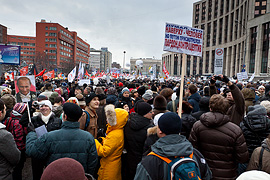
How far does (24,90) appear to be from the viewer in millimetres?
3996

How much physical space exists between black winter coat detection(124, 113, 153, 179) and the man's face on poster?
7.47ft

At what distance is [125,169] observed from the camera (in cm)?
362

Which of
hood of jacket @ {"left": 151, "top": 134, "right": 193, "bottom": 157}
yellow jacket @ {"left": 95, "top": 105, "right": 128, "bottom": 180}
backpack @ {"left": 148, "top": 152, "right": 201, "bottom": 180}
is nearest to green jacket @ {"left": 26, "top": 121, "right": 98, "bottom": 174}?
yellow jacket @ {"left": 95, "top": 105, "right": 128, "bottom": 180}

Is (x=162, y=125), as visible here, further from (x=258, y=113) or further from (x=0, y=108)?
(x=0, y=108)

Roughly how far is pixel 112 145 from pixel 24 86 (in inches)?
92.0

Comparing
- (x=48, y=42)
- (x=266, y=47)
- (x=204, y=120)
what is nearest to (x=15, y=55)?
(x=204, y=120)

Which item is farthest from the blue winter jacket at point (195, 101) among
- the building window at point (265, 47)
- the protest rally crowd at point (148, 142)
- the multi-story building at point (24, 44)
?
the multi-story building at point (24, 44)

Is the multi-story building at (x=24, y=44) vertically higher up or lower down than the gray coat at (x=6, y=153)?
higher up

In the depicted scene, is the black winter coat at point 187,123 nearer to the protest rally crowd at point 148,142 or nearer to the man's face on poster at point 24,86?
the protest rally crowd at point 148,142

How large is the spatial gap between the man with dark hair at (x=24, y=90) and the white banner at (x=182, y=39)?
2936 mm

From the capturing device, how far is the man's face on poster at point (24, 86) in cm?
398

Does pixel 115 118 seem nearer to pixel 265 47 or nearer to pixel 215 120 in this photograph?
pixel 215 120

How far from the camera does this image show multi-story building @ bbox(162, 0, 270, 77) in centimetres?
3916

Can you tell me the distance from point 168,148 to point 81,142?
141cm
